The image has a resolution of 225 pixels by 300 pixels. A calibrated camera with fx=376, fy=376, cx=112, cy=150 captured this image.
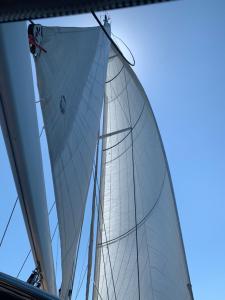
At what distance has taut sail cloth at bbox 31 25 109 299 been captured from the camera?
4102mm

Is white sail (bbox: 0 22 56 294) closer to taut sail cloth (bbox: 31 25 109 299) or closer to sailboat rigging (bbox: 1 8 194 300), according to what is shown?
sailboat rigging (bbox: 1 8 194 300)

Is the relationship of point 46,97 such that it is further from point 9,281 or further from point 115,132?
point 115,132

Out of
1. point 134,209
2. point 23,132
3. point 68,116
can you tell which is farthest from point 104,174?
point 23,132

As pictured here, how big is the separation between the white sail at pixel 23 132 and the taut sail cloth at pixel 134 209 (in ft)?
8.36

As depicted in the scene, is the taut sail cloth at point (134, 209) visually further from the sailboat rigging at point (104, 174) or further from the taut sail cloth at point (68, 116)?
the taut sail cloth at point (68, 116)

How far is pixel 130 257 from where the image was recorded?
6.76 meters

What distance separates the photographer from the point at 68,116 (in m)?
4.53

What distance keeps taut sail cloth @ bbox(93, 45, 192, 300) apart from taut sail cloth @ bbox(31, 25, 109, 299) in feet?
6.00

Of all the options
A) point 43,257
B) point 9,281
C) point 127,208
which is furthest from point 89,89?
point 9,281

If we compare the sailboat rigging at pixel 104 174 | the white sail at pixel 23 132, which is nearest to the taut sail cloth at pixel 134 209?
the sailboat rigging at pixel 104 174

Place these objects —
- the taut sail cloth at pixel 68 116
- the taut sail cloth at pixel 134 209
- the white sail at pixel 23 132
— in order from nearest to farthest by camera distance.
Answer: the white sail at pixel 23 132, the taut sail cloth at pixel 68 116, the taut sail cloth at pixel 134 209

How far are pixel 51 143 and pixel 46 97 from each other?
1.64 ft

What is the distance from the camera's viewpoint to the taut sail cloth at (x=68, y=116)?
4.10 metres

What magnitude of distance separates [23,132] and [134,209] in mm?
4848
